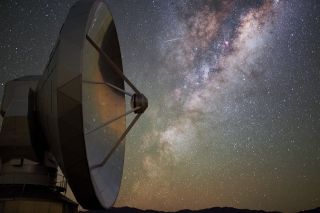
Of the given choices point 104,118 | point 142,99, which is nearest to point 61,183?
point 104,118

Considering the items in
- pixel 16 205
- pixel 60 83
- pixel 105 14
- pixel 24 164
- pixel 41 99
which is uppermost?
pixel 105 14

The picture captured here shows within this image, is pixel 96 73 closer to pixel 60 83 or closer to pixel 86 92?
pixel 86 92

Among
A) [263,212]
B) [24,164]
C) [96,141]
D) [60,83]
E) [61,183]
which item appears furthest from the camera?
[263,212]

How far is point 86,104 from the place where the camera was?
46.8 feet

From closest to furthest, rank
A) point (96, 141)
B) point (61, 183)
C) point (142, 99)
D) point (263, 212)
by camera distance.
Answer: point (142, 99), point (96, 141), point (61, 183), point (263, 212)

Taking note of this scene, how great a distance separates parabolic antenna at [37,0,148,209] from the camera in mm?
10031

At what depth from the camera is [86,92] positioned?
1439cm

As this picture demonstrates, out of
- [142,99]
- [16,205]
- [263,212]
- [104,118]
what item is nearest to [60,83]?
[142,99]

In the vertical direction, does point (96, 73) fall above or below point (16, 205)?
above

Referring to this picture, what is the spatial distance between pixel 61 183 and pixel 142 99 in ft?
20.9

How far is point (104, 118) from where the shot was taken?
16047 millimetres

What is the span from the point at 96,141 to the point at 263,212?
544 ft

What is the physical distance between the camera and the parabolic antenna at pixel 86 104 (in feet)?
32.9

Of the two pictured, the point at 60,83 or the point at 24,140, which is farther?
the point at 24,140
